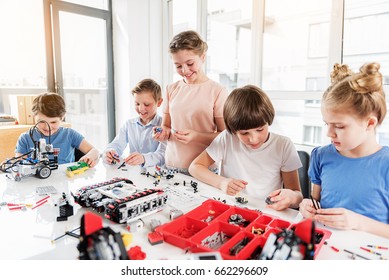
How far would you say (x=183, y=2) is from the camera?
11.4 feet

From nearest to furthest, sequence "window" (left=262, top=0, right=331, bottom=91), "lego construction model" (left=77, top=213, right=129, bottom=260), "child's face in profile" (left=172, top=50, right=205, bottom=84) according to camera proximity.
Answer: "lego construction model" (left=77, top=213, right=129, bottom=260) < "child's face in profile" (left=172, top=50, right=205, bottom=84) < "window" (left=262, top=0, right=331, bottom=91)

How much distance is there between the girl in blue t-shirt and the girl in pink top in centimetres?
Result: 64

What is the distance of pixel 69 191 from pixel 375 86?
1.21 m

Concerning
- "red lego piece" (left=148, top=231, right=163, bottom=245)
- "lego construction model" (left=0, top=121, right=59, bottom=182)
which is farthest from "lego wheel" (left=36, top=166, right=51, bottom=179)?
"red lego piece" (left=148, top=231, right=163, bottom=245)

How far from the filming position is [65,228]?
0.93 meters

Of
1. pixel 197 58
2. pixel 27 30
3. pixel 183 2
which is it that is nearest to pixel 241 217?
pixel 197 58

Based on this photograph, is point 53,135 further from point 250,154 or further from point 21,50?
point 21,50

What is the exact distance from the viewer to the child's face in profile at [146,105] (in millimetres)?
1932

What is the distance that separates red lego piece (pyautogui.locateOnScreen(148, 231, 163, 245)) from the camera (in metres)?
0.83

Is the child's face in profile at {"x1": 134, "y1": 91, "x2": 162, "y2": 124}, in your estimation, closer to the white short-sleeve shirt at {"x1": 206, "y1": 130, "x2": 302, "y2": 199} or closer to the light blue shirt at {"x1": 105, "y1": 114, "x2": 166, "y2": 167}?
the light blue shirt at {"x1": 105, "y1": 114, "x2": 166, "y2": 167}

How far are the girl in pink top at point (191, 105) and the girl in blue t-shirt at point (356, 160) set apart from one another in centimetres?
64

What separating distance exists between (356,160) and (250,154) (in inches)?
17.5

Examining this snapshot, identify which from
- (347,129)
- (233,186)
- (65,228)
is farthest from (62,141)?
(347,129)
